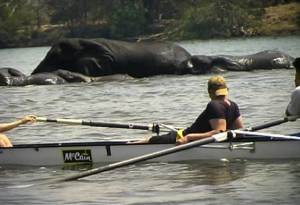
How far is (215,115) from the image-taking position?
44.9 ft

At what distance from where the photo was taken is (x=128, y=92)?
30.8 metres

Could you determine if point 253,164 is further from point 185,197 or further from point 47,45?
point 47,45

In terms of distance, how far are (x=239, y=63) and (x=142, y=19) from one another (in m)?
55.9

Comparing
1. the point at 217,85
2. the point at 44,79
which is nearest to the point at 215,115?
the point at 217,85

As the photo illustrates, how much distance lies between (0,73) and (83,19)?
68424 millimetres

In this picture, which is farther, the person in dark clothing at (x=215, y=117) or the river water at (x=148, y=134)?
the person in dark clothing at (x=215, y=117)

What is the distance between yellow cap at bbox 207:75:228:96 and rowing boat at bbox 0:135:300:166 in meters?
0.87

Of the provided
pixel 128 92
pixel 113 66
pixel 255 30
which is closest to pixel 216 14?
pixel 255 30

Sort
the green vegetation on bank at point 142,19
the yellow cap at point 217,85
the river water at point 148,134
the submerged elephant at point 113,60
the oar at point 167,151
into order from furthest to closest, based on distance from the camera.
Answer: the green vegetation on bank at point 142,19 → the submerged elephant at point 113,60 → the yellow cap at point 217,85 → the oar at point 167,151 → the river water at point 148,134

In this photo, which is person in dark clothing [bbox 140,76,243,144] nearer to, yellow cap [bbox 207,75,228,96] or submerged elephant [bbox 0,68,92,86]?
yellow cap [bbox 207,75,228,96]

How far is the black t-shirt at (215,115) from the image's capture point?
13668 mm

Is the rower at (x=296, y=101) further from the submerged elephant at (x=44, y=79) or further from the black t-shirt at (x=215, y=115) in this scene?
the submerged elephant at (x=44, y=79)

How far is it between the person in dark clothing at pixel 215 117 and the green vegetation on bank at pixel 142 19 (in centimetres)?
6630

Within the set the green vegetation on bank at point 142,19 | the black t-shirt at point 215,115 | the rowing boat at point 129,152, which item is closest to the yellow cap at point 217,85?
the black t-shirt at point 215,115
